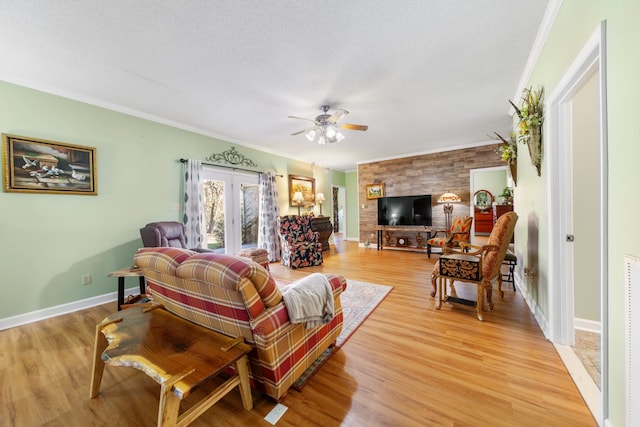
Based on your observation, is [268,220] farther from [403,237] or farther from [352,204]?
[352,204]

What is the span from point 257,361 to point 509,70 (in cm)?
370

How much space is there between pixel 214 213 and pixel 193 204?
1.95ft

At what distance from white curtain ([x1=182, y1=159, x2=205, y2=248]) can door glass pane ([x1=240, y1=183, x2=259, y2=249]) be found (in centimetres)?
109

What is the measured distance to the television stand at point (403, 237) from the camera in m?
6.03

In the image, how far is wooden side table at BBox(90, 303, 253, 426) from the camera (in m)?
0.99

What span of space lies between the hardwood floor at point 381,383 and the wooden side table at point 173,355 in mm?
225

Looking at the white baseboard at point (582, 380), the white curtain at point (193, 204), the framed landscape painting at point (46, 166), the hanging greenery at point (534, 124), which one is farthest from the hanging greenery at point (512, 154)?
the framed landscape painting at point (46, 166)

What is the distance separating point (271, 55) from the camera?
220 centimetres

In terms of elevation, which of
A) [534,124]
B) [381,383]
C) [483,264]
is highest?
[534,124]

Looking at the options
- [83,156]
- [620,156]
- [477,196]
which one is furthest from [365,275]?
[477,196]

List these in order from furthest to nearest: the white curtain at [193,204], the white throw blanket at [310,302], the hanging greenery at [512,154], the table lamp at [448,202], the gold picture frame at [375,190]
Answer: the gold picture frame at [375,190], the table lamp at [448,202], the white curtain at [193,204], the hanging greenery at [512,154], the white throw blanket at [310,302]

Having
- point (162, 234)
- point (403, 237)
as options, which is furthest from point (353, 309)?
point (403, 237)

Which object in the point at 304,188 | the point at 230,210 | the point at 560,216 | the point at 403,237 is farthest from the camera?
the point at 304,188

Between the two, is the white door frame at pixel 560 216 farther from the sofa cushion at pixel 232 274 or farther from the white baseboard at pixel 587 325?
the sofa cushion at pixel 232 274
